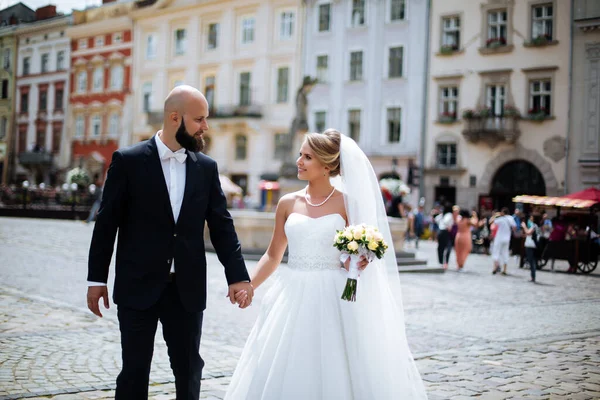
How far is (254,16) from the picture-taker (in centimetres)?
3916

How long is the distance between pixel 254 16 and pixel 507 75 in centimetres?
1574

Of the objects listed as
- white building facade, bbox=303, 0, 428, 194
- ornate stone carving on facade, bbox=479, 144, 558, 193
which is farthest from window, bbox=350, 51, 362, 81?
ornate stone carving on facade, bbox=479, 144, 558, 193

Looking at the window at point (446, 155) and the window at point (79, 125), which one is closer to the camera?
the window at point (446, 155)

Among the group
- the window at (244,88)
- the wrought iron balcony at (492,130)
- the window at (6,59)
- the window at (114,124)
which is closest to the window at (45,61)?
the window at (114,124)

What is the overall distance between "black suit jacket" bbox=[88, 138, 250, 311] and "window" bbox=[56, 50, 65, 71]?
42.6 meters

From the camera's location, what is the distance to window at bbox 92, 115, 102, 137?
47.2 m

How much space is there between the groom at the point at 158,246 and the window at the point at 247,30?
36765mm

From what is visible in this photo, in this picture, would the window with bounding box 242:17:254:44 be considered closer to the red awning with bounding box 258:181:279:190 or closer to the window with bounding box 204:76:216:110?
the window with bounding box 204:76:216:110

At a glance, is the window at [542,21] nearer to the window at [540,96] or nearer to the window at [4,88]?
the window at [540,96]

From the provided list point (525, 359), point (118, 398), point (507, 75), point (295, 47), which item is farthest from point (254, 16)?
point (118, 398)

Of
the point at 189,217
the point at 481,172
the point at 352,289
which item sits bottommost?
the point at 352,289

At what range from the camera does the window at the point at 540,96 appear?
92.2ft

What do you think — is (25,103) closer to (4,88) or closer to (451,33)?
(451,33)

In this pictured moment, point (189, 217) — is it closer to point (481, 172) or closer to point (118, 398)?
point (118, 398)
